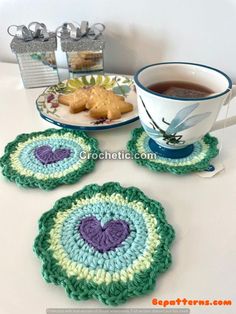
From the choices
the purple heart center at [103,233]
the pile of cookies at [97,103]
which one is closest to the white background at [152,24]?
the pile of cookies at [97,103]

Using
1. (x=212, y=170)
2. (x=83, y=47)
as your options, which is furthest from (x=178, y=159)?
(x=83, y=47)

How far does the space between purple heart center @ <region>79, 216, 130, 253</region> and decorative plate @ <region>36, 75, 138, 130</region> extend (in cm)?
17

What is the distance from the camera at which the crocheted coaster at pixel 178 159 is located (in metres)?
0.39

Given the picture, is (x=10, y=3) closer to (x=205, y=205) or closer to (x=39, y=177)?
(x=39, y=177)

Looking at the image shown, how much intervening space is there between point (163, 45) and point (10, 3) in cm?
30

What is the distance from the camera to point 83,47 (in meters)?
0.55

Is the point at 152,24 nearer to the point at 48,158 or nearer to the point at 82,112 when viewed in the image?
the point at 82,112

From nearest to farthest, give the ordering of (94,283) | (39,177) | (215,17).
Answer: (94,283) < (39,177) < (215,17)

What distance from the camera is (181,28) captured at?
557mm

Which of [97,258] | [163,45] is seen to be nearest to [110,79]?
[163,45]

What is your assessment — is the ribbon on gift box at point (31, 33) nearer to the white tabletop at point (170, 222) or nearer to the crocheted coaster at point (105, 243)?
the white tabletop at point (170, 222)

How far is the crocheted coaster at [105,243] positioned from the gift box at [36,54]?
0.98 feet

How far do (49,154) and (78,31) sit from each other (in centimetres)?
25
